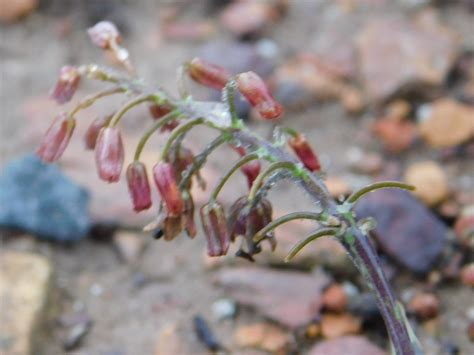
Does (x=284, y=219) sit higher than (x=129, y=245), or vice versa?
(x=284, y=219)

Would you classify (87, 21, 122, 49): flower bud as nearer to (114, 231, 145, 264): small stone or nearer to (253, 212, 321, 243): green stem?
(253, 212, 321, 243): green stem

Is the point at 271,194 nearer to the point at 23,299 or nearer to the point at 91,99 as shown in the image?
the point at 23,299

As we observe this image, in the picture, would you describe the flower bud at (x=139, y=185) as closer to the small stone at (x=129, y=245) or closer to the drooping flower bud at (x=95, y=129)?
the drooping flower bud at (x=95, y=129)

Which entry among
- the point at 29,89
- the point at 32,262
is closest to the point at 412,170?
the point at 32,262

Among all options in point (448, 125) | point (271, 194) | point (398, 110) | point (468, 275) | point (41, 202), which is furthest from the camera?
point (398, 110)

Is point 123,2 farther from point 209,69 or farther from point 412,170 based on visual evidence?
point 209,69

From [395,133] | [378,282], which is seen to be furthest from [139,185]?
[395,133]

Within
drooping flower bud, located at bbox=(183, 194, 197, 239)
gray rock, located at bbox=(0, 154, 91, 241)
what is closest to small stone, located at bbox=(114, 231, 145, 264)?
gray rock, located at bbox=(0, 154, 91, 241)

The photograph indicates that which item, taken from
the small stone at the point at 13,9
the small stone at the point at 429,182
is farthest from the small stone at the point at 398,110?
the small stone at the point at 13,9
